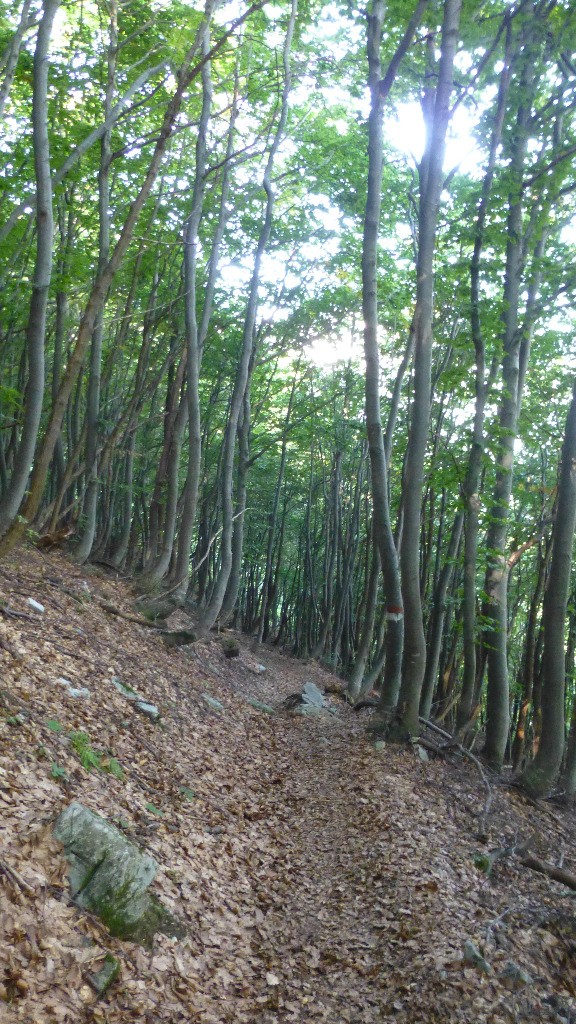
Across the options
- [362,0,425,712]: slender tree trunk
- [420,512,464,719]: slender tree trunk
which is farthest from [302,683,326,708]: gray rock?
[362,0,425,712]: slender tree trunk

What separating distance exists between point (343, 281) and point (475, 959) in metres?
15.7

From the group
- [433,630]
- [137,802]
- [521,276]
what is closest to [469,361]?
[521,276]

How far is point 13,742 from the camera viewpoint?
15.5 feet

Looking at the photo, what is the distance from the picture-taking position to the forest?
8.94 metres

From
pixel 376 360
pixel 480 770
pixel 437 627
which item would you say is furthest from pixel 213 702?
pixel 376 360

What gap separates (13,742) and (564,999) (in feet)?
12.9

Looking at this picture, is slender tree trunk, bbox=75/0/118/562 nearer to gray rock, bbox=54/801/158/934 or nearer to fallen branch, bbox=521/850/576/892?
gray rock, bbox=54/801/158/934

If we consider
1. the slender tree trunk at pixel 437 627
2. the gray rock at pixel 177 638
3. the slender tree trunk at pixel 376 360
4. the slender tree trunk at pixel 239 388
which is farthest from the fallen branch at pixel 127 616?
the slender tree trunk at pixel 437 627

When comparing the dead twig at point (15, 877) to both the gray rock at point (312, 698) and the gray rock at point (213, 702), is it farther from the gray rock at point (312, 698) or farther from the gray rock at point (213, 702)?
the gray rock at point (312, 698)

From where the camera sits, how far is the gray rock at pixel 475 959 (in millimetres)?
4398

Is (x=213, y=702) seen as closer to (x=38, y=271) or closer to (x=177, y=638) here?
(x=177, y=638)

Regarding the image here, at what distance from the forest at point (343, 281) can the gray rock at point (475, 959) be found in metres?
4.15

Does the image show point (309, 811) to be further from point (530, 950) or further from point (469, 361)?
point (469, 361)

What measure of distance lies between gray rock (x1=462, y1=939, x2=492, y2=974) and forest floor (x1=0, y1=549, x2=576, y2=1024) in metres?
0.04
